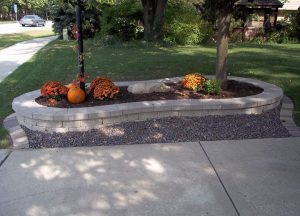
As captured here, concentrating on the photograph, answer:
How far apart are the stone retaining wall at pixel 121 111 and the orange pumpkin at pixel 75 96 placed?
0.43m

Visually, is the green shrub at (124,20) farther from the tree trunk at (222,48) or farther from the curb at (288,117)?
the curb at (288,117)

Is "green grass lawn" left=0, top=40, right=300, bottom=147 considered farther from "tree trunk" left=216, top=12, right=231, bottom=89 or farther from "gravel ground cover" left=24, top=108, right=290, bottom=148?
"tree trunk" left=216, top=12, right=231, bottom=89

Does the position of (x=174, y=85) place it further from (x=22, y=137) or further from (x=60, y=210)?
(x=60, y=210)

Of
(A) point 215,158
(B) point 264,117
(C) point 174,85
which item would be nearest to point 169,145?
(A) point 215,158

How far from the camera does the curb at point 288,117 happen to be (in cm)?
554

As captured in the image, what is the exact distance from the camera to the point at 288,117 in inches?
242

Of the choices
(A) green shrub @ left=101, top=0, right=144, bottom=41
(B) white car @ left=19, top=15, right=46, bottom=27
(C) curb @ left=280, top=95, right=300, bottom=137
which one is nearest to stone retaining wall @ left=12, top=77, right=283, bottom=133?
(C) curb @ left=280, top=95, right=300, bottom=137

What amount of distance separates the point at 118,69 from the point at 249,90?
4498 millimetres

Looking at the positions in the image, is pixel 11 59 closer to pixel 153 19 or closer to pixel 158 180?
pixel 153 19

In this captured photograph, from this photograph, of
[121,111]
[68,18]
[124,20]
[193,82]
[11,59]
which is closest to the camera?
[121,111]

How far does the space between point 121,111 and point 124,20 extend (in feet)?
45.1

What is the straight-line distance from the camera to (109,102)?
6195mm

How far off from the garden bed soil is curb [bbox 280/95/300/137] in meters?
0.52

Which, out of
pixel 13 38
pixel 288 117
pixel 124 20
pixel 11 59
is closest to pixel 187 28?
pixel 124 20
